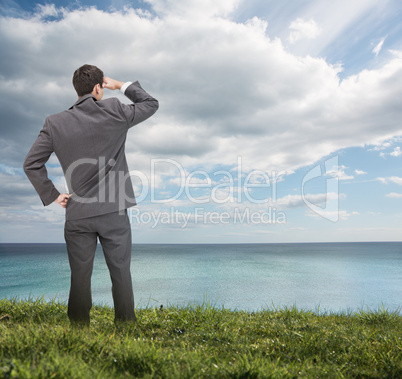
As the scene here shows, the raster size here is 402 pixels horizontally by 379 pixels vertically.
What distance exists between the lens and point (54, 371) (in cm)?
175

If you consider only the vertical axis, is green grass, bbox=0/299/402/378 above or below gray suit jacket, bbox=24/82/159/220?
below

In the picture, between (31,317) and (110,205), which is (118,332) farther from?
(31,317)

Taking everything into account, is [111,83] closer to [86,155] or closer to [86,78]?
[86,78]

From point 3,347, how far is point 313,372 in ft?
6.91

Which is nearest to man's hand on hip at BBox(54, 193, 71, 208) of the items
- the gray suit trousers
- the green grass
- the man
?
the man

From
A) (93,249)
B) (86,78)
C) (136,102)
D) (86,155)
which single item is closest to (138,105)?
(136,102)

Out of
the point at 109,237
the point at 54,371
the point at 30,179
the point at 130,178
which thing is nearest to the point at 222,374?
the point at 54,371

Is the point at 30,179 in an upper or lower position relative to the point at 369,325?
upper

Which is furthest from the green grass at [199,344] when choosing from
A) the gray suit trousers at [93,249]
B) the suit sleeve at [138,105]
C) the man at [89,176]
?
the suit sleeve at [138,105]

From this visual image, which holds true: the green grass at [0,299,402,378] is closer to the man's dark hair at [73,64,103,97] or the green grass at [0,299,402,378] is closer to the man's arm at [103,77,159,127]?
the man's arm at [103,77,159,127]

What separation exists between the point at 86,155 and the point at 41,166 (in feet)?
1.42

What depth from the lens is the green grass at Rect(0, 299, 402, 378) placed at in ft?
6.69

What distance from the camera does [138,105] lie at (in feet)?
10.4

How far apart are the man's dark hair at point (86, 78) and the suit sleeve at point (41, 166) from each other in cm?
46
